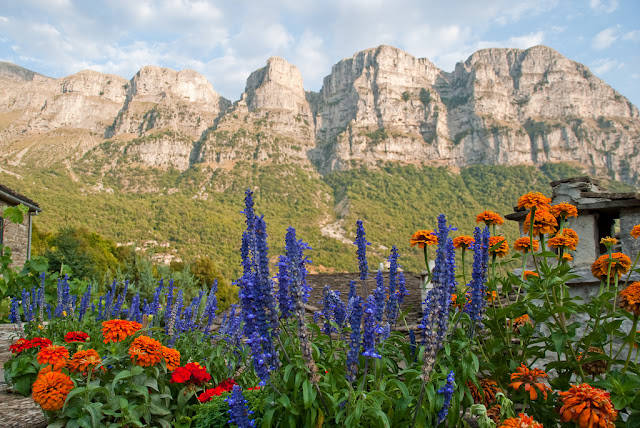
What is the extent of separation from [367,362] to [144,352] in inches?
77.2

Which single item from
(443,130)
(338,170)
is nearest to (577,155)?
(443,130)

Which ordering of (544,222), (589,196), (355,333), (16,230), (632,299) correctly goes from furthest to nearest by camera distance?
(16,230) < (589,196) < (544,222) < (632,299) < (355,333)

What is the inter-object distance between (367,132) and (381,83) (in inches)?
924

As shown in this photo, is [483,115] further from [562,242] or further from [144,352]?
[144,352]

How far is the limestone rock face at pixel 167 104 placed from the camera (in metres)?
116

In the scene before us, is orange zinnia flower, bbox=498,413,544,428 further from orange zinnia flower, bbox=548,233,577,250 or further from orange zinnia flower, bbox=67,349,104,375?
orange zinnia flower, bbox=67,349,104,375

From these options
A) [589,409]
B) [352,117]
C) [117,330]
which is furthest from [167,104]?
[589,409]

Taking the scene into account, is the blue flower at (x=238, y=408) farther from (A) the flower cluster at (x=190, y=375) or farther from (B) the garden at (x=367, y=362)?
(A) the flower cluster at (x=190, y=375)

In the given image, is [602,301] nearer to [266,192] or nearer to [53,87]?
[266,192]

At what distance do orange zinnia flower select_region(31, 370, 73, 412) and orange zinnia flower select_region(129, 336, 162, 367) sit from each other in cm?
44

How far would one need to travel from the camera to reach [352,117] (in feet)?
413

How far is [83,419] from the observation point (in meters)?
2.62

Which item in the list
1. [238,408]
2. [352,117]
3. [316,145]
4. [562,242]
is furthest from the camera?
[316,145]

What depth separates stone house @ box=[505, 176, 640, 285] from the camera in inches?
263
